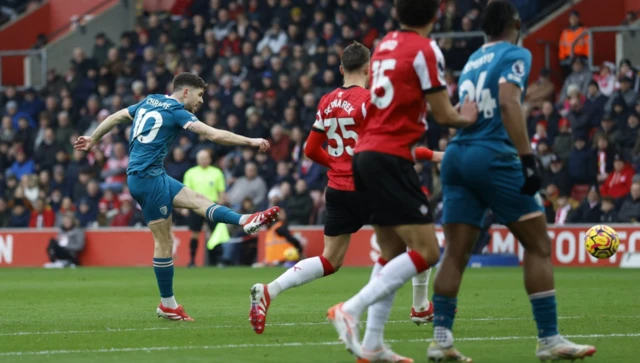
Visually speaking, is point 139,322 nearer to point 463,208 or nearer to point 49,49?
point 463,208

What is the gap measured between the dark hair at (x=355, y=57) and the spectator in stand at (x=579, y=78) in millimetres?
15063

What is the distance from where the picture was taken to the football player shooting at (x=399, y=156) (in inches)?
278

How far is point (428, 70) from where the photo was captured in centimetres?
706

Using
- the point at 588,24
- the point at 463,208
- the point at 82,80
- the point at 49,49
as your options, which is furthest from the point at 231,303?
the point at 49,49

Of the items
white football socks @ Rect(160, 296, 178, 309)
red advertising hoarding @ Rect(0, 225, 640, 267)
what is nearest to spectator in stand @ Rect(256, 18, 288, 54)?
red advertising hoarding @ Rect(0, 225, 640, 267)

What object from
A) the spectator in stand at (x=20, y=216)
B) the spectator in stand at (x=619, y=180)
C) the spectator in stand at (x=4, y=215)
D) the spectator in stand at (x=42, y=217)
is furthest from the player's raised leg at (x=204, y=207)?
the spectator in stand at (x=4, y=215)

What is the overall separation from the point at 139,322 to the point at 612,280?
27.4 ft

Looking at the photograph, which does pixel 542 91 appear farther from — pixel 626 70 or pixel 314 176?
pixel 314 176

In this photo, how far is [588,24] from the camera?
26688 millimetres

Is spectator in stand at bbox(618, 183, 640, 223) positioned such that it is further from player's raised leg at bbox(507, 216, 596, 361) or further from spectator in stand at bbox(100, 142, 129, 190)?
player's raised leg at bbox(507, 216, 596, 361)

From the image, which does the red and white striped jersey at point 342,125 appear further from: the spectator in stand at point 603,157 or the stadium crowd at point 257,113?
the spectator in stand at point 603,157

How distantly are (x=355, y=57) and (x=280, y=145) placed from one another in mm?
16425

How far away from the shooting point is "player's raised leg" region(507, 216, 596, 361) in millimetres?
7156

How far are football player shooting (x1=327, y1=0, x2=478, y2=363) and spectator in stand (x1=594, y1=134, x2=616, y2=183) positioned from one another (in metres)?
15.1
